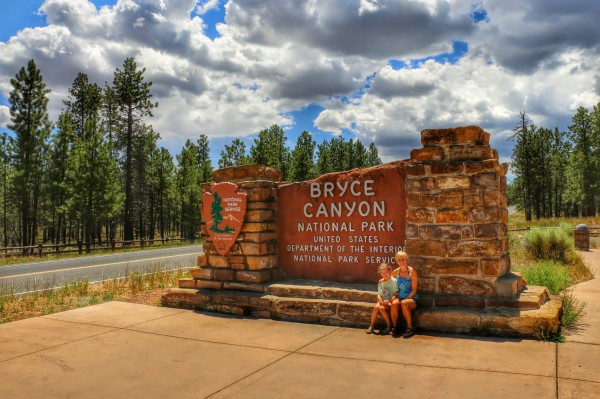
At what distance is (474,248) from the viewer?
211 inches

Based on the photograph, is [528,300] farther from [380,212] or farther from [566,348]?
[380,212]

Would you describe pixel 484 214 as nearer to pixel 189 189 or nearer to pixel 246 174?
pixel 246 174

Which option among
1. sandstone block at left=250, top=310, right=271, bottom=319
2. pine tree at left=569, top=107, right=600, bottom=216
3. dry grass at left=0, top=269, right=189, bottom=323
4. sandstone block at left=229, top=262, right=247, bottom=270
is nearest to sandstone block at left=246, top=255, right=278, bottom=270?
sandstone block at left=229, top=262, right=247, bottom=270

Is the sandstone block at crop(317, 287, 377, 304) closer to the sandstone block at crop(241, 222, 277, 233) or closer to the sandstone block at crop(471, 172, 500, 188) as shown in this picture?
the sandstone block at crop(241, 222, 277, 233)

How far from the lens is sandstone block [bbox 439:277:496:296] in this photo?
532 cm

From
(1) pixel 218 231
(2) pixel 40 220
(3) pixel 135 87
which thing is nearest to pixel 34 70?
(3) pixel 135 87

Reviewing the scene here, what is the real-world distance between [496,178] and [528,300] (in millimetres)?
1439

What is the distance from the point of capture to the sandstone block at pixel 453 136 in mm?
5469

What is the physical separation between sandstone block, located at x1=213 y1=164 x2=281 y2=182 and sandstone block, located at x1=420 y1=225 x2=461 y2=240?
2794mm

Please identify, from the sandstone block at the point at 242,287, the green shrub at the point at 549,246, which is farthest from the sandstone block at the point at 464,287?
the green shrub at the point at 549,246

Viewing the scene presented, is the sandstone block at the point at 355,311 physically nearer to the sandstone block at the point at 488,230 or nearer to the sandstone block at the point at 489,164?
the sandstone block at the point at 488,230

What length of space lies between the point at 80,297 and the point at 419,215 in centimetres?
666

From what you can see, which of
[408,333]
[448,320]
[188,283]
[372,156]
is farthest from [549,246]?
[372,156]

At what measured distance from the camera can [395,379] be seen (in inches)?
152
